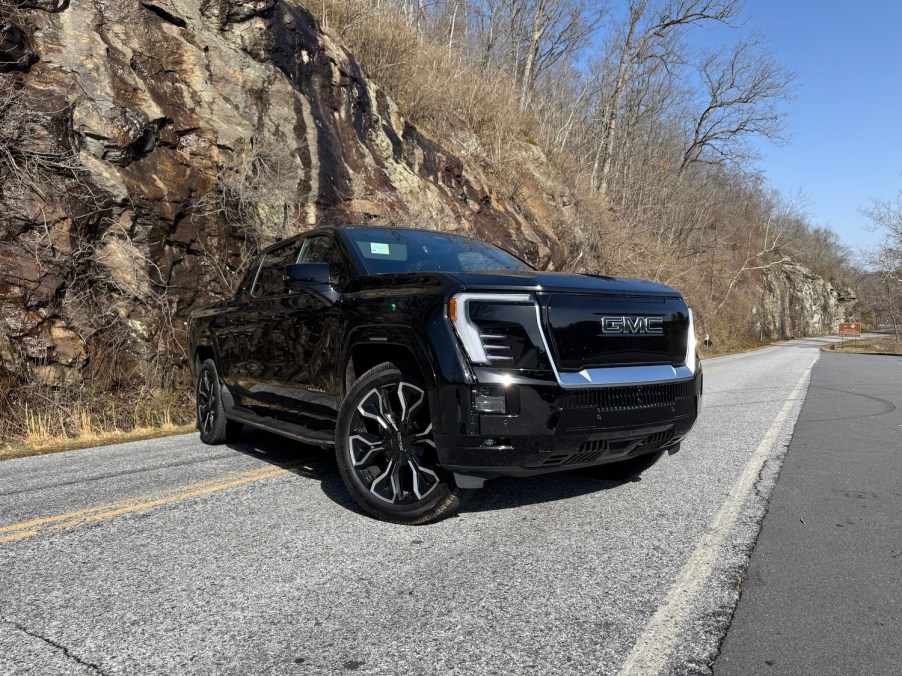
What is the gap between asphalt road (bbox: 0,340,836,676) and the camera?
238 centimetres

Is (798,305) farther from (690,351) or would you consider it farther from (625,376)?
(625,376)

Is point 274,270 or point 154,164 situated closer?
point 274,270

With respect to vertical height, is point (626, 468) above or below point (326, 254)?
below

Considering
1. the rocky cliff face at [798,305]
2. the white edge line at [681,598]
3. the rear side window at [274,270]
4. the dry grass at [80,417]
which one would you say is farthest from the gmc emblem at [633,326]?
the rocky cliff face at [798,305]

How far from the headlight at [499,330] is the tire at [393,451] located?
1.43 feet

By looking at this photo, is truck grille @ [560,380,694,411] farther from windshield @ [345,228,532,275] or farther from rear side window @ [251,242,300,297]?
rear side window @ [251,242,300,297]

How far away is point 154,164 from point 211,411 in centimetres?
502

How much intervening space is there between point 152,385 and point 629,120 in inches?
1339

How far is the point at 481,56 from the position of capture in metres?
28.5

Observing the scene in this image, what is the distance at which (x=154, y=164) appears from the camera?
9.62 metres

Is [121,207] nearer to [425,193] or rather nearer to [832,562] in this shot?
[425,193]

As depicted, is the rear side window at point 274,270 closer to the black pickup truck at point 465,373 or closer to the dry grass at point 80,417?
the black pickup truck at point 465,373

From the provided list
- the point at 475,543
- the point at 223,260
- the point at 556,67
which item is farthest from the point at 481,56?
the point at 475,543

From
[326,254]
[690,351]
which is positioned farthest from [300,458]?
[690,351]
